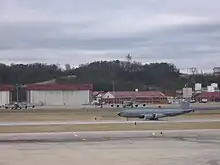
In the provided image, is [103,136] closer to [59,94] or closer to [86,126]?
[86,126]

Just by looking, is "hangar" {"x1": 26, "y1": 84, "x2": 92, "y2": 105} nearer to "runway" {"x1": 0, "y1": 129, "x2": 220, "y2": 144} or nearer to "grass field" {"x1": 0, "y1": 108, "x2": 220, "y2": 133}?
"grass field" {"x1": 0, "y1": 108, "x2": 220, "y2": 133}

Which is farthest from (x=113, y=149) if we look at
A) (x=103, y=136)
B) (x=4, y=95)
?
(x=4, y=95)

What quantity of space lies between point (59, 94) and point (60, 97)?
0.84 m

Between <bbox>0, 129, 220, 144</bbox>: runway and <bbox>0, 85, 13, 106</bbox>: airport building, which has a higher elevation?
<bbox>0, 85, 13, 106</bbox>: airport building

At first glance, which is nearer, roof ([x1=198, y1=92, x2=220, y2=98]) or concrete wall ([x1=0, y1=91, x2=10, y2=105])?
concrete wall ([x1=0, y1=91, x2=10, y2=105])

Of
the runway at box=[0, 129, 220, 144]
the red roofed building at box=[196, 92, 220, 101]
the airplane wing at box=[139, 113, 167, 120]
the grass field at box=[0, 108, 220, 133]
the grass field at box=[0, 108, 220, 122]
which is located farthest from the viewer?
the red roofed building at box=[196, 92, 220, 101]

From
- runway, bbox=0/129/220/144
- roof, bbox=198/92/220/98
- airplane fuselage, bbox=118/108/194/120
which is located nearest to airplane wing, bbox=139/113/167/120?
airplane fuselage, bbox=118/108/194/120

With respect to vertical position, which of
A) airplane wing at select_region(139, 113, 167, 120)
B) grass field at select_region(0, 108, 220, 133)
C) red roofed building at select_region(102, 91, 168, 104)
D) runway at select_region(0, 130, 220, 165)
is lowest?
runway at select_region(0, 130, 220, 165)

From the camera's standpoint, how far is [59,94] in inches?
5581

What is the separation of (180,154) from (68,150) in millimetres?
6492

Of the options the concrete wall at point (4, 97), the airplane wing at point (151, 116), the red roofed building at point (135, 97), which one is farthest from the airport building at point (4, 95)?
the airplane wing at point (151, 116)

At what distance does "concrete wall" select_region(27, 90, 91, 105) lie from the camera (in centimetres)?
14138

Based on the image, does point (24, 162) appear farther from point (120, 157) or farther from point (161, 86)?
point (161, 86)

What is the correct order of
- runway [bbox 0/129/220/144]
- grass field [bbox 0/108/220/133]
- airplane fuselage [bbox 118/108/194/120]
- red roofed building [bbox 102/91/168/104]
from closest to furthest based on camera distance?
runway [bbox 0/129/220/144], grass field [bbox 0/108/220/133], airplane fuselage [bbox 118/108/194/120], red roofed building [bbox 102/91/168/104]
